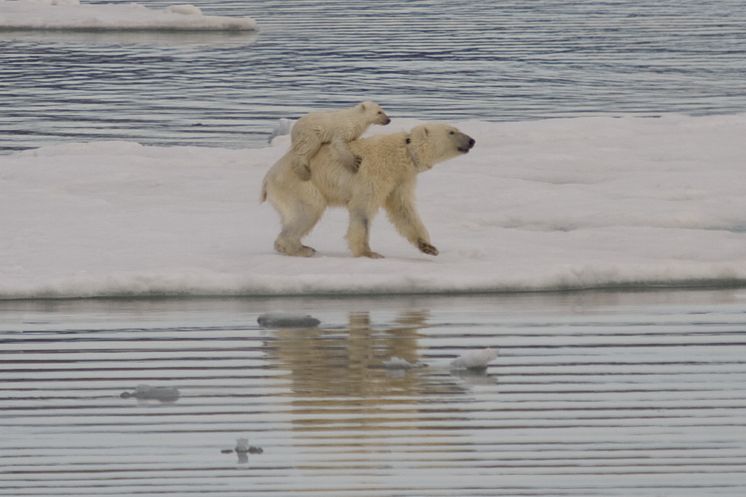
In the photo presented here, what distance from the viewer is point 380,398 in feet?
26.2

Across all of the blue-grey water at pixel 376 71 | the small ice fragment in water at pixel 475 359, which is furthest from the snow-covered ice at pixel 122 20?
the small ice fragment in water at pixel 475 359

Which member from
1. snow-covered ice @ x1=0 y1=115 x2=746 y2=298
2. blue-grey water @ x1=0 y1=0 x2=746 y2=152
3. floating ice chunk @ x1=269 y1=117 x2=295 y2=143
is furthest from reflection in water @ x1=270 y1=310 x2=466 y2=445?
blue-grey water @ x1=0 y1=0 x2=746 y2=152

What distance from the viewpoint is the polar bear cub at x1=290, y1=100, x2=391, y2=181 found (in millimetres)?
11203

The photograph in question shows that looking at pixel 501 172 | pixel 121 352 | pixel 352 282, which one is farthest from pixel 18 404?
pixel 501 172

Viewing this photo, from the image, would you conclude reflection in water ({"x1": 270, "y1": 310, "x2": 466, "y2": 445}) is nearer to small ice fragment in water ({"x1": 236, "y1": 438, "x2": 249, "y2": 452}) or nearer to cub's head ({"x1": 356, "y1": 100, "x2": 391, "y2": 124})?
small ice fragment in water ({"x1": 236, "y1": 438, "x2": 249, "y2": 452})

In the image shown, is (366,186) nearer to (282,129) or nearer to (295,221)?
(295,221)

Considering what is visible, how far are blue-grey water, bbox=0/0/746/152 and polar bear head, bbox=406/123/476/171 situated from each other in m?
7.79

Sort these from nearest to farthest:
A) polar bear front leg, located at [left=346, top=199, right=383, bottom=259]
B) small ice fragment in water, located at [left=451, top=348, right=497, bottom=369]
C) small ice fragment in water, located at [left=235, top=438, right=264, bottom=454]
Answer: small ice fragment in water, located at [left=235, top=438, right=264, bottom=454] → small ice fragment in water, located at [left=451, top=348, right=497, bottom=369] → polar bear front leg, located at [left=346, top=199, right=383, bottom=259]

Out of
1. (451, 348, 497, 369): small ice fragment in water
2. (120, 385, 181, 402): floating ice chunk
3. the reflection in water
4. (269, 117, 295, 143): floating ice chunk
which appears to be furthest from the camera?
(269, 117, 295, 143): floating ice chunk

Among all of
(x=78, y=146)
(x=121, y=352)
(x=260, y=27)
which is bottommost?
(x=260, y=27)

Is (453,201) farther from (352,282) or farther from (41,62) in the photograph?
(41,62)

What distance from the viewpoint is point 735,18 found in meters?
37.2

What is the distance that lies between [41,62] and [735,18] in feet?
48.9

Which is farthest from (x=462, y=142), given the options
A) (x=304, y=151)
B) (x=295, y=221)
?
(x=295, y=221)
